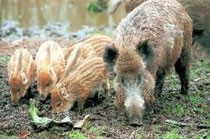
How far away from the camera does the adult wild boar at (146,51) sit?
5777 millimetres

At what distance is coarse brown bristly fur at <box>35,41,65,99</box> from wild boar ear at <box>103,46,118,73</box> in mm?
1362

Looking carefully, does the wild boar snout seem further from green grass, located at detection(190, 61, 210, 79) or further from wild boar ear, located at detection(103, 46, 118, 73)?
green grass, located at detection(190, 61, 210, 79)

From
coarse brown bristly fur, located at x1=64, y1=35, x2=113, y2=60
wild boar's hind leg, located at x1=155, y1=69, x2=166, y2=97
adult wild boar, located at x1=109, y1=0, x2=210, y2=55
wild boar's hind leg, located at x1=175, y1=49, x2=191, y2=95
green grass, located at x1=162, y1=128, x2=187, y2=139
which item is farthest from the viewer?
adult wild boar, located at x1=109, y1=0, x2=210, y2=55

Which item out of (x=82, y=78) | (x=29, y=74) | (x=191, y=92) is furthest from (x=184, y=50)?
(x=29, y=74)

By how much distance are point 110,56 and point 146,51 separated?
421mm

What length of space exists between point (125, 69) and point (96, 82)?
139 cm

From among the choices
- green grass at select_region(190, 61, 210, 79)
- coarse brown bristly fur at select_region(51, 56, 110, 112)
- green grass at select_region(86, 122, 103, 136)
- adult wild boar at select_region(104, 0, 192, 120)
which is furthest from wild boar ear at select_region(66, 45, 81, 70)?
→ green grass at select_region(190, 61, 210, 79)

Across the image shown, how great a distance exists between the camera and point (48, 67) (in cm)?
739

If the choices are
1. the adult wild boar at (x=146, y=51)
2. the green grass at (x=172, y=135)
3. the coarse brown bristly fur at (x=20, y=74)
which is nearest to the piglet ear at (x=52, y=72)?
the coarse brown bristly fur at (x=20, y=74)

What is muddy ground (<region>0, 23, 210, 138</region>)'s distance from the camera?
5.69 meters

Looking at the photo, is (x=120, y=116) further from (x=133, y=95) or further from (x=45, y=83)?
(x=45, y=83)

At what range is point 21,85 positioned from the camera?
23.4 ft

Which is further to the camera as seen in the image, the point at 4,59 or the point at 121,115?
the point at 4,59

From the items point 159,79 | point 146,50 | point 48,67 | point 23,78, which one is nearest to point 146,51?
point 146,50
